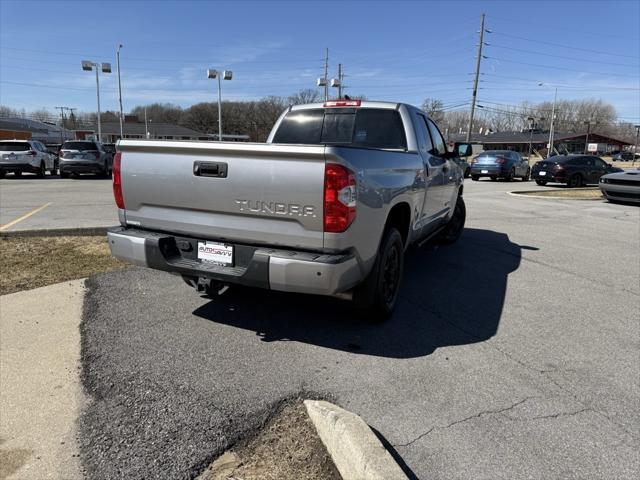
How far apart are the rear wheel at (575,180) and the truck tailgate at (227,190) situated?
71.3ft

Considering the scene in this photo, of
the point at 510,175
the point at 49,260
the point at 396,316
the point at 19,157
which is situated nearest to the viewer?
the point at 396,316

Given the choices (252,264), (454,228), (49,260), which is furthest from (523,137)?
(252,264)

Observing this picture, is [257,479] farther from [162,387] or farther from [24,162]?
[24,162]

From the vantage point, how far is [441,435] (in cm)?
278

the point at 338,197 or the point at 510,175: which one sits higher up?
the point at 338,197

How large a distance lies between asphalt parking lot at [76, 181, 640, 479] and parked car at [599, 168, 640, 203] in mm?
10321

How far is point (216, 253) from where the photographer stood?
3.73m

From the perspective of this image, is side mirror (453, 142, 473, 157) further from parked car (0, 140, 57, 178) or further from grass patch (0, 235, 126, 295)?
parked car (0, 140, 57, 178)

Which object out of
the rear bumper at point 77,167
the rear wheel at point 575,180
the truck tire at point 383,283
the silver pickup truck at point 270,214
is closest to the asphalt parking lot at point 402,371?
the truck tire at point 383,283

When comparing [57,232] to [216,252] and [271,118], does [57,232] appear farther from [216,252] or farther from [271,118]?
[271,118]

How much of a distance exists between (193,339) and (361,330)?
1.44m

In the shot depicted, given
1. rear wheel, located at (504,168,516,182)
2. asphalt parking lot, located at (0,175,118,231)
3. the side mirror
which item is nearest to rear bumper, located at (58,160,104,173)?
asphalt parking lot, located at (0,175,118,231)

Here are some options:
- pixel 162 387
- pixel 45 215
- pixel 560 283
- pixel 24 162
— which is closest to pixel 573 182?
pixel 560 283

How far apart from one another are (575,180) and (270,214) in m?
22.1
